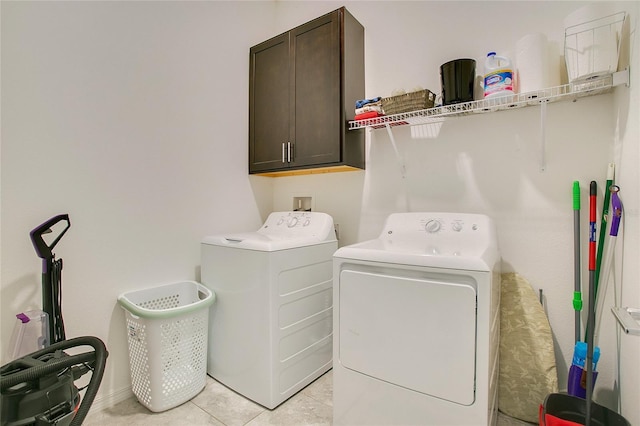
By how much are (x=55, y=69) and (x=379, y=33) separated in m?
1.90

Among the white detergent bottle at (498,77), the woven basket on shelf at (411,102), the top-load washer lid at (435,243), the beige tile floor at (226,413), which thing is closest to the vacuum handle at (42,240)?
the beige tile floor at (226,413)

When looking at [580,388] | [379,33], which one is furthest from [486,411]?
[379,33]

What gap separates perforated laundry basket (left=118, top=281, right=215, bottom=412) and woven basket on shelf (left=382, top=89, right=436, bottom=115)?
61.0 inches

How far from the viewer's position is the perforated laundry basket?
1.58m

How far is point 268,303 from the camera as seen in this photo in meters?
1.62

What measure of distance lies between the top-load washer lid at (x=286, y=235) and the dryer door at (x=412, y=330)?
0.47 m

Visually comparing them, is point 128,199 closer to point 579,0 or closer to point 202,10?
point 202,10

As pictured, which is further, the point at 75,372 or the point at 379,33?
the point at 379,33

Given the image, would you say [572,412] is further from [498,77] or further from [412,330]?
[498,77]

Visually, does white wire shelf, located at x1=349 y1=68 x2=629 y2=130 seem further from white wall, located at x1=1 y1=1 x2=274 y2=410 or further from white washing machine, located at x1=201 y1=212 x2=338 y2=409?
white wall, located at x1=1 y1=1 x2=274 y2=410

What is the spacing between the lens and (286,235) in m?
2.08

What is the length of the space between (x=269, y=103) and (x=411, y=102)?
1083 millimetres

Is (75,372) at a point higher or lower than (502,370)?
higher

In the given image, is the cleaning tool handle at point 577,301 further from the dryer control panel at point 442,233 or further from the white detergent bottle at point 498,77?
the white detergent bottle at point 498,77
